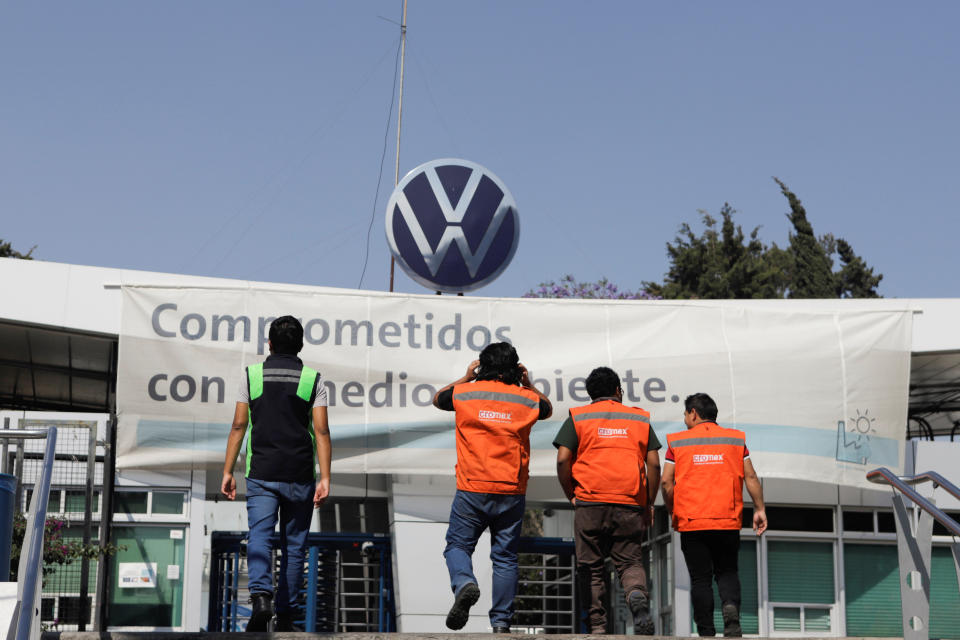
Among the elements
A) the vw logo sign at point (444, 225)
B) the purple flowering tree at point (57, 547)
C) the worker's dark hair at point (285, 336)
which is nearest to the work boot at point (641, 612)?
the worker's dark hair at point (285, 336)

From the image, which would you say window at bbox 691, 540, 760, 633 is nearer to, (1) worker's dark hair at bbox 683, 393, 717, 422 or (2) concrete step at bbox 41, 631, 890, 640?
(1) worker's dark hair at bbox 683, 393, 717, 422

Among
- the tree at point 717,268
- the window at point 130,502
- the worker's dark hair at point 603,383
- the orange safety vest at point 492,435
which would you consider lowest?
the window at point 130,502

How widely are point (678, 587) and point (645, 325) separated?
2.69 metres

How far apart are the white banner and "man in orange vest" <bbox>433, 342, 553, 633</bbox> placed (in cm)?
332

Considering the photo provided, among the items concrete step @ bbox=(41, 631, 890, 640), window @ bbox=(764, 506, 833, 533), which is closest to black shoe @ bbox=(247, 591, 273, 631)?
concrete step @ bbox=(41, 631, 890, 640)

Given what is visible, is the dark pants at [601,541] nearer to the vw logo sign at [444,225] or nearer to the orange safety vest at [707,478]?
the orange safety vest at [707,478]

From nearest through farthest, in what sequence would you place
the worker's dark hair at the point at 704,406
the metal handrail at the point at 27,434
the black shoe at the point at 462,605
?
the black shoe at the point at 462,605, the metal handrail at the point at 27,434, the worker's dark hair at the point at 704,406

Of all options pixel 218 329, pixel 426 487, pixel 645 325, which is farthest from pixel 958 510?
pixel 218 329

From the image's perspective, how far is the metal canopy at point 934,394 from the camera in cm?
1276

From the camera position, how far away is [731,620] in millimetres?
8195

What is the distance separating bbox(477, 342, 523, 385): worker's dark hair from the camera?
7.85m

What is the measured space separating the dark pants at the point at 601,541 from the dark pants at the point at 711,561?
593 millimetres

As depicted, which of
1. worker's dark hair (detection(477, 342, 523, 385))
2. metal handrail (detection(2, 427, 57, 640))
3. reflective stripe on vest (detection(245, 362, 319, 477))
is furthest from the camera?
worker's dark hair (detection(477, 342, 523, 385))

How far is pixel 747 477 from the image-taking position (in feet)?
28.5
